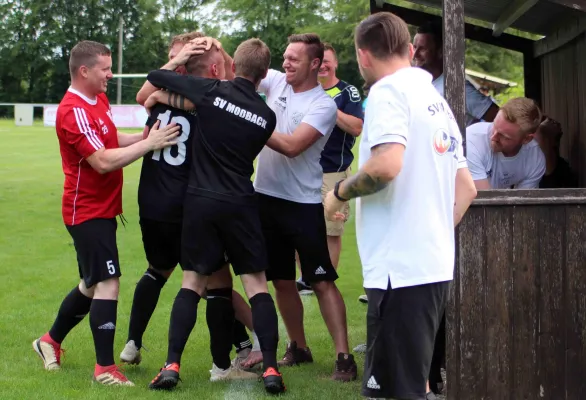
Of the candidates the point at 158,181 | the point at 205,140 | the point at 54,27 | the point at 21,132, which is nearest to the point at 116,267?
the point at 158,181

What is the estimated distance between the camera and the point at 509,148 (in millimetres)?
5430

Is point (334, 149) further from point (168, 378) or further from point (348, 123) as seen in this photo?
point (168, 378)

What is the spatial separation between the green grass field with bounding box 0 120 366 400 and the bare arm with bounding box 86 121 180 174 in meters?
1.29

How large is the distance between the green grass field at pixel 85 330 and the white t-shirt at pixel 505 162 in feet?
5.00

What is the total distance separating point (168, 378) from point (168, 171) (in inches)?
47.0

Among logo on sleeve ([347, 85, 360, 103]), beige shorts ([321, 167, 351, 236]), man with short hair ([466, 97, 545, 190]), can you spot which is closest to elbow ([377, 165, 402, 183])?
man with short hair ([466, 97, 545, 190])

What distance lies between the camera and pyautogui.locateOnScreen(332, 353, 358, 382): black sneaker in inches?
217

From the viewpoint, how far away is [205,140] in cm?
502

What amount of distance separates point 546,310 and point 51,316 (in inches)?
163

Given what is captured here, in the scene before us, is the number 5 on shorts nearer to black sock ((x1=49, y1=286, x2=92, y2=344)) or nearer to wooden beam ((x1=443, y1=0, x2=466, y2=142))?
black sock ((x1=49, y1=286, x2=92, y2=344))

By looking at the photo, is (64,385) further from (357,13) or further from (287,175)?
(357,13)

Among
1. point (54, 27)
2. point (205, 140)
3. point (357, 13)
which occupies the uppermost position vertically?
point (54, 27)

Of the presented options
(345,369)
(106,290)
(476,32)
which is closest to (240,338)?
(345,369)

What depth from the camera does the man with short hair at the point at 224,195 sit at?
5.00 meters
